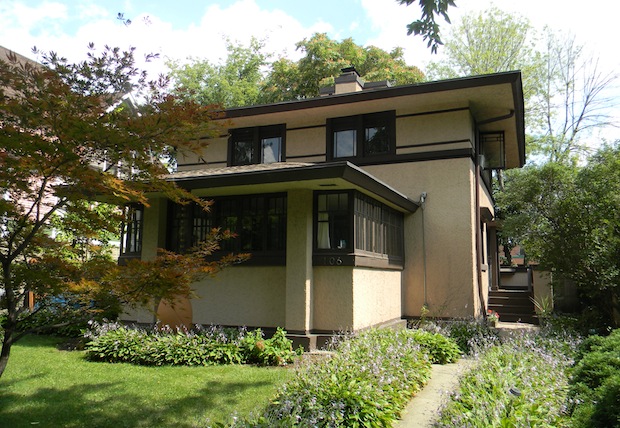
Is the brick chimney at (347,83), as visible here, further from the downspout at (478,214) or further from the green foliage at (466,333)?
the green foliage at (466,333)

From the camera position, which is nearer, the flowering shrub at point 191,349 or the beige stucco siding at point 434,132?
the flowering shrub at point 191,349

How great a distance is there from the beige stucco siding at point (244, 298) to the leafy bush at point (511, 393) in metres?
4.41

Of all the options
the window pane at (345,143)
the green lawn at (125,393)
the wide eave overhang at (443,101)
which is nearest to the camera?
the green lawn at (125,393)

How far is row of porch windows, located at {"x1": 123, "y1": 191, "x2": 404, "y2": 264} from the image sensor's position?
983 cm

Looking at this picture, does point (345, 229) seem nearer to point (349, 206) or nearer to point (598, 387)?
point (349, 206)

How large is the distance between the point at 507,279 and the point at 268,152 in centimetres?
1227

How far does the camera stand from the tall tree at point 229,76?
32.8 meters

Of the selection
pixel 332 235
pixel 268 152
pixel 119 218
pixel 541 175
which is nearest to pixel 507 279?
pixel 541 175

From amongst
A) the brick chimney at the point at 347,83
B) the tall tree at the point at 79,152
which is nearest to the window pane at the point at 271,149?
the brick chimney at the point at 347,83

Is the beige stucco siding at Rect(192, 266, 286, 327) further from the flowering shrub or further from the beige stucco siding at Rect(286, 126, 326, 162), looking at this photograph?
the beige stucco siding at Rect(286, 126, 326, 162)

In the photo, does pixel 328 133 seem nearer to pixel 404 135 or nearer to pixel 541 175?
pixel 404 135

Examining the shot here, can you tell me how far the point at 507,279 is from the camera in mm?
20719

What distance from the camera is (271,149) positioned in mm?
14664

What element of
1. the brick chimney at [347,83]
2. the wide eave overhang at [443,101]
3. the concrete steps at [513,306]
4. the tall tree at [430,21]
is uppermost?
the brick chimney at [347,83]
